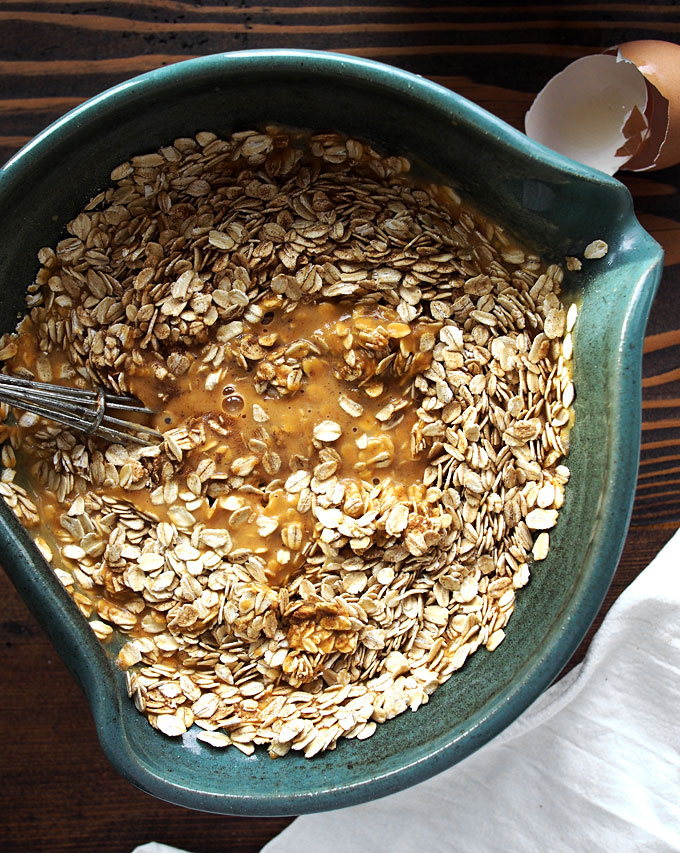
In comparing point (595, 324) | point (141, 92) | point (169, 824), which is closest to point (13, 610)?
point (169, 824)

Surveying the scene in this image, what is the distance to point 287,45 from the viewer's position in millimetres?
957

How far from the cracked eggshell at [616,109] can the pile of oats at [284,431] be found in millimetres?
205

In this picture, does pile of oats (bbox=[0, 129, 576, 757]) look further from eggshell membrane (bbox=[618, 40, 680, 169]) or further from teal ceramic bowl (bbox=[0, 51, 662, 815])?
eggshell membrane (bbox=[618, 40, 680, 169])

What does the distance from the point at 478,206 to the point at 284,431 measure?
0.31m

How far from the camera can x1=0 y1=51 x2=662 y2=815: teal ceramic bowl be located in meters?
0.75

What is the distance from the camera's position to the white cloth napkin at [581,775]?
0.99m

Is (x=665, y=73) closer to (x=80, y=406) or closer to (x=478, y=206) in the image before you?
(x=478, y=206)

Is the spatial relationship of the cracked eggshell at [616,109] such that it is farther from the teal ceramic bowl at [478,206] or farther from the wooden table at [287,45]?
the teal ceramic bowl at [478,206]

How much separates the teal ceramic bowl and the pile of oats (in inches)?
1.0

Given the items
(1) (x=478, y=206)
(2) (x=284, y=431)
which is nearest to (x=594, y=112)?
(1) (x=478, y=206)

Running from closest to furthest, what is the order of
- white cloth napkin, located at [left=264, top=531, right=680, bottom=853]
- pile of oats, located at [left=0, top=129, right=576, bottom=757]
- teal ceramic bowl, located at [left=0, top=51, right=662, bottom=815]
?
1. teal ceramic bowl, located at [left=0, top=51, right=662, bottom=815]
2. pile of oats, located at [left=0, top=129, right=576, bottom=757]
3. white cloth napkin, located at [left=264, top=531, right=680, bottom=853]

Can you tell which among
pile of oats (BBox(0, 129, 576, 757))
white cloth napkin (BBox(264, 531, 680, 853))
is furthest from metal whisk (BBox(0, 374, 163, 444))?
white cloth napkin (BBox(264, 531, 680, 853))

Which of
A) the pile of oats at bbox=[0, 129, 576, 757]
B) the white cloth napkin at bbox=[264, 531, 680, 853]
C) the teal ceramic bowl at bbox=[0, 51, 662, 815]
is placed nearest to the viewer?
the teal ceramic bowl at bbox=[0, 51, 662, 815]

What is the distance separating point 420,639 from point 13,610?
1.57 feet
